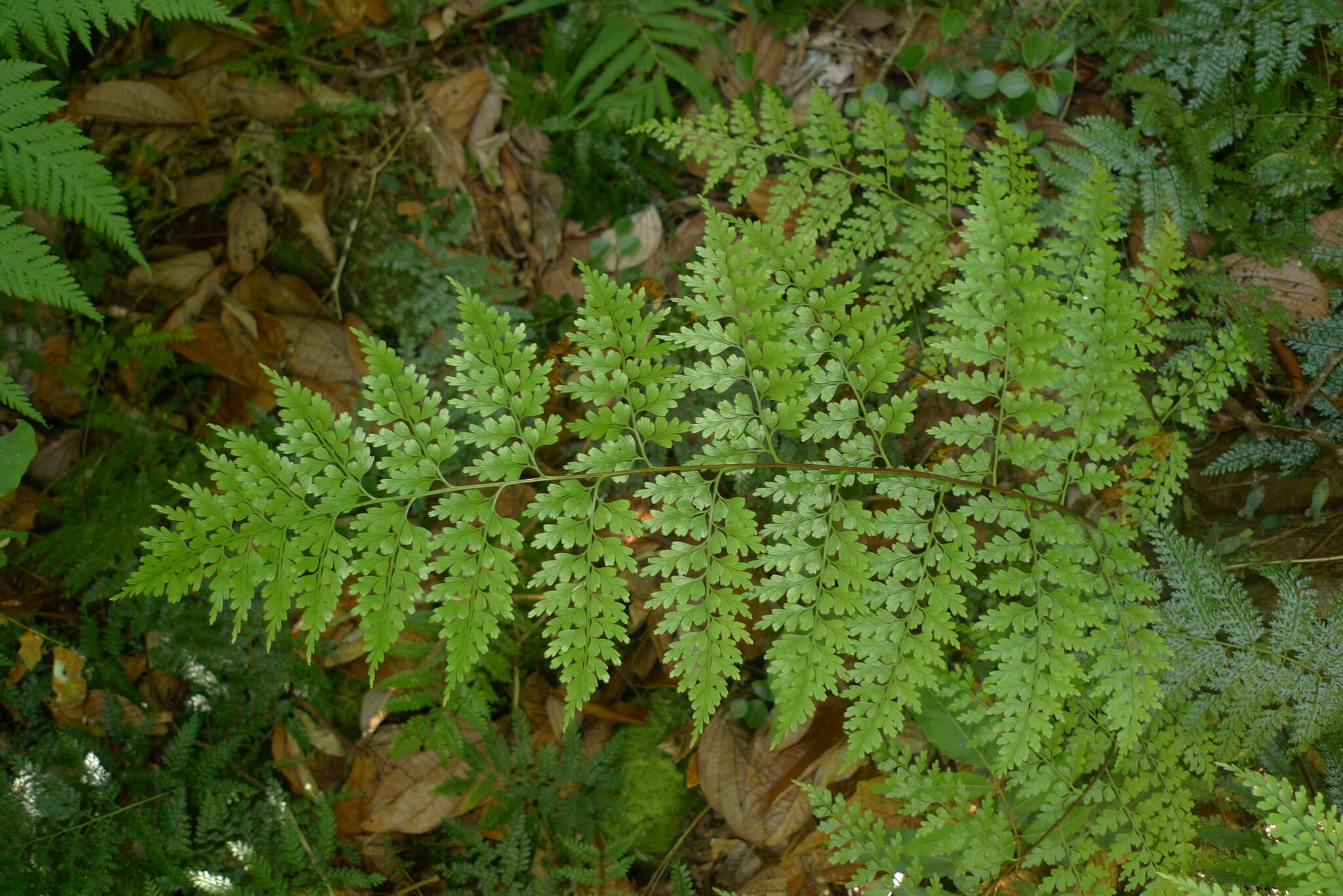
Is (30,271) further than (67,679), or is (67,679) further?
(67,679)

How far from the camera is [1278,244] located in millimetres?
3311

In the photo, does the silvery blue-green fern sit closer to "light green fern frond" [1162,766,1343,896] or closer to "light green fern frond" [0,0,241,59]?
"light green fern frond" [1162,766,1343,896]

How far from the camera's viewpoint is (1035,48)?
3.61 meters

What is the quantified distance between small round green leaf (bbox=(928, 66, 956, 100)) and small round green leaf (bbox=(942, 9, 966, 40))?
6.3 inches

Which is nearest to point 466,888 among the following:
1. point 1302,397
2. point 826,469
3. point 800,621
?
point 800,621

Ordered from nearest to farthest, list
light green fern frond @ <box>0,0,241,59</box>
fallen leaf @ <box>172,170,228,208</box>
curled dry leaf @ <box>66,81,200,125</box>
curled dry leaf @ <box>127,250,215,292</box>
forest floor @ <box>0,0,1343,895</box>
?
light green fern frond @ <box>0,0,241,59</box> → forest floor @ <box>0,0,1343,895</box> → curled dry leaf @ <box>66,81,200,125</box> → curled dry leaf @ <box>127,250,215,292</box> → fallen leaf @ <box>172,170,228,208</box>

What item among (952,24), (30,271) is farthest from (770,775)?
(30,271)

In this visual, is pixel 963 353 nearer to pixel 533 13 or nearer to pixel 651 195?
pixel 651 195

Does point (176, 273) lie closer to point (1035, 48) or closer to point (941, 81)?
point (941, 81)

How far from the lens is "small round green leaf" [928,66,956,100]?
12.5 feet

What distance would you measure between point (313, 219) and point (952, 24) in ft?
12.1

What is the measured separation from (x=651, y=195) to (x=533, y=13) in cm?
138

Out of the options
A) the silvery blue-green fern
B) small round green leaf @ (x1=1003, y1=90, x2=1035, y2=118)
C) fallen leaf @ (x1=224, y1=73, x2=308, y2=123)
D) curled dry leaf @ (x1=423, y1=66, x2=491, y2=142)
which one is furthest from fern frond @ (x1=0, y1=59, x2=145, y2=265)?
small round green leaf @ (x1=1003, y1=90, x2=1035, y2=118)

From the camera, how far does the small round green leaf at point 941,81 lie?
381cm
